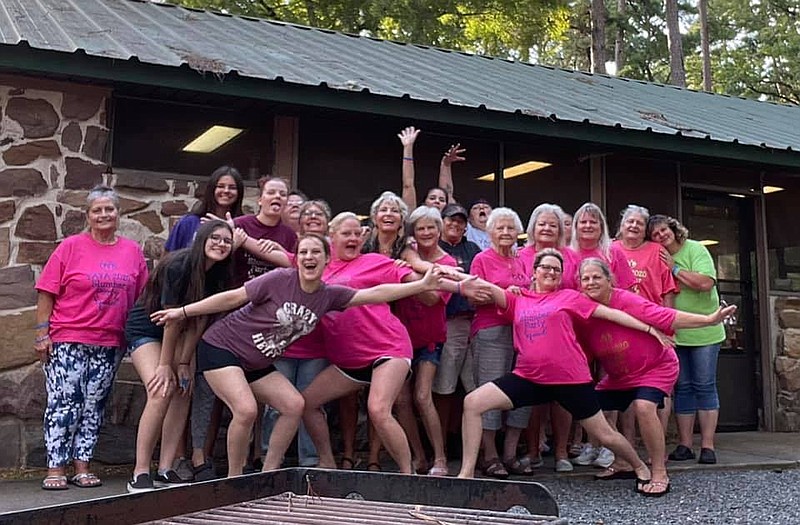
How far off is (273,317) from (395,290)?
65 cm

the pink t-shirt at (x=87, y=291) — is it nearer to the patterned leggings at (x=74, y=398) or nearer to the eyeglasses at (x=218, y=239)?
the patterned leggings at (x=74, y=398)

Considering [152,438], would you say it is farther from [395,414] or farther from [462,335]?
[462,335]

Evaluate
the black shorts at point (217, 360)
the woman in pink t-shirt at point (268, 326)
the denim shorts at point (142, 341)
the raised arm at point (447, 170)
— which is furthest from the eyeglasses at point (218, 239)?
the raised arm at point (447, 170)

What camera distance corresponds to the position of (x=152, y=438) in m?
4.50

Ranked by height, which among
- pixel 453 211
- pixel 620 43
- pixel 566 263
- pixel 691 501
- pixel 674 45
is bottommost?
pixel 691 501

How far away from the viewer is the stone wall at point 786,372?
7680 mm

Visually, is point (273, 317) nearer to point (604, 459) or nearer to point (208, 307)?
point (208, 307)

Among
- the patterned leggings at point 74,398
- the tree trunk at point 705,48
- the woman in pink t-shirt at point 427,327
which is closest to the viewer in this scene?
the patterned leggings at point 74,398

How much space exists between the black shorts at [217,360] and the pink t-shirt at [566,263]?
1854 mm

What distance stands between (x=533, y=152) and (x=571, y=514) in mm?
3544

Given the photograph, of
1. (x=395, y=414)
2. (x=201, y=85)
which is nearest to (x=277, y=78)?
(x=201, y=85)

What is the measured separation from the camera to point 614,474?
17.0 ft

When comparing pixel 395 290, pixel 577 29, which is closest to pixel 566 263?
pixel 395 290

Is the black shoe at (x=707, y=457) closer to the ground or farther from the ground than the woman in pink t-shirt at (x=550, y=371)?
closer to the ground
